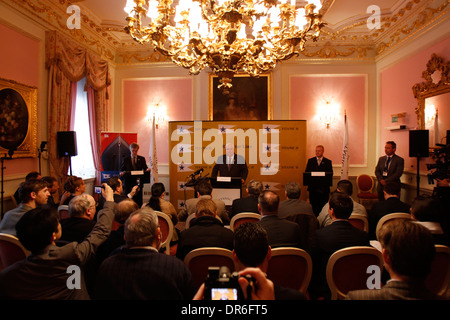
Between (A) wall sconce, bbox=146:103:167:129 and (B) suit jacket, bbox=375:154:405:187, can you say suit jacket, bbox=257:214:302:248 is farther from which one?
(A) wall sconce, bbox=146:103:167:129

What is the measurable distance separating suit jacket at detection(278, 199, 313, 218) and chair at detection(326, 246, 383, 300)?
108cm

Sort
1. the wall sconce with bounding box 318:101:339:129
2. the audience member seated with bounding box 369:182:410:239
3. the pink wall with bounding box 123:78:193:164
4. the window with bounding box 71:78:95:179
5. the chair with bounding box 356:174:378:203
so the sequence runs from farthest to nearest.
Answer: the pink wall with bounding box 123:78:193:164 → the wall sconce with bounding box 318:101:339:129 → the chair with bounding box 356:174:378:203 → the window with bounding box 71:78:95:179 → the audience member seated with bounding box 369:182:410:239

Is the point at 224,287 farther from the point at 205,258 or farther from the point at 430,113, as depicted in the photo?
the point at 430,113

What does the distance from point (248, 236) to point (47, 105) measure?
5165 mm

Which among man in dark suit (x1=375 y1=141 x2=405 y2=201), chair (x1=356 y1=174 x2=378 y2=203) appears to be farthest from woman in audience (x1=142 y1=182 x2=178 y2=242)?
chair (x1=356 y1=174 x2=378 y2=203)

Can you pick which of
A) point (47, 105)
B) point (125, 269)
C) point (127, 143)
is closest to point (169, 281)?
point (125, 269)

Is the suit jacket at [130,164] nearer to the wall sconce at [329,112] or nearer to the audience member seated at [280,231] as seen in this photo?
the audience member seated at [280,231]

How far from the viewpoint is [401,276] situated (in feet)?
4.03

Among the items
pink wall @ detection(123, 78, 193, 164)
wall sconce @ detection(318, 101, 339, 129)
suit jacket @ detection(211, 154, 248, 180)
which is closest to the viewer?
suit jacket @ detection(211, 154, 248, 180)

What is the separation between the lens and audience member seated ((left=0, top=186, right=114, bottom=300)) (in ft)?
5.00

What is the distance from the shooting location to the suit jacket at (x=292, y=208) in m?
3.17

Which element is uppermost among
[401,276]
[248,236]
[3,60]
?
[3,60]

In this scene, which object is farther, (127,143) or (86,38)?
(127,143)

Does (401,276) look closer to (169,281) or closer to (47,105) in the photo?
(169,281)
